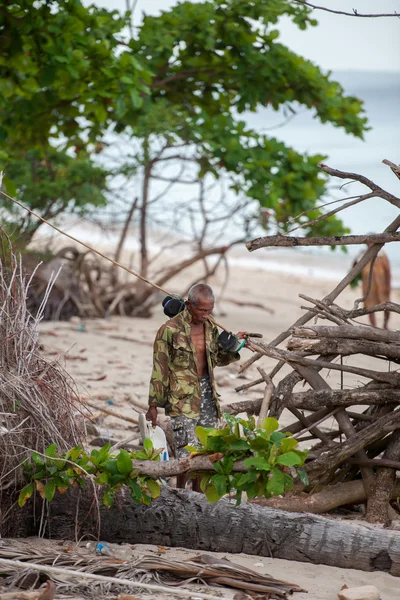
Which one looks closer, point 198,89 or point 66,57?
point 66,57

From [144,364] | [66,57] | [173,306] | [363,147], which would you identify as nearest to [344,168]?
[363,147]

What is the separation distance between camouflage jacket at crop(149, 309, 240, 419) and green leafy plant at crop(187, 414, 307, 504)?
92 centimetres

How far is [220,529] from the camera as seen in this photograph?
13.2 feet

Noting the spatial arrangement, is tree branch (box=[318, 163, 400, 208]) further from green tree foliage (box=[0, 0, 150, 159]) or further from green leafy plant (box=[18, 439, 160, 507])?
green tree foliage (box=[0, 0, 150, 159])

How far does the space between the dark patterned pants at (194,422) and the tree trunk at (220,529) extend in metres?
0.70

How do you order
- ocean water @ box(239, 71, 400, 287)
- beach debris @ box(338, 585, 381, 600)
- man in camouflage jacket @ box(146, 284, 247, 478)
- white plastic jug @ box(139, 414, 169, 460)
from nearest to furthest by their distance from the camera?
beach debris @ box(338, 585, 381, 600), white plastic jug @ box(139, 414, 169, 460), man in camouflage jacket @ box(146, 284, 247, 478), ocean water @ box(239, 71, 400, 287)

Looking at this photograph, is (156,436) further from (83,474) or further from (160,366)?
(83,474)


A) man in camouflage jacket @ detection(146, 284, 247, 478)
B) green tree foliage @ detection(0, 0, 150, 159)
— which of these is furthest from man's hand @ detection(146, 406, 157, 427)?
green tree foliage @ detection(0, 0, 150, 159)

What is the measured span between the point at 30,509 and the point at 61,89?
5408 mm

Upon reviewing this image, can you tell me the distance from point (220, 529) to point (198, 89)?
746cm

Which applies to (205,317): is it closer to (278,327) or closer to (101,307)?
(101,307)

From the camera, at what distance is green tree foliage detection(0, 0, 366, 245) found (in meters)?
8.06

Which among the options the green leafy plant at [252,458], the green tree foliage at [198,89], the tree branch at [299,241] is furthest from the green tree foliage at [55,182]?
the green leafy plant at [252,458]

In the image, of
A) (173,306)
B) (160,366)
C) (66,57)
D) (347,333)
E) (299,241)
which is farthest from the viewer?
(66,57)
